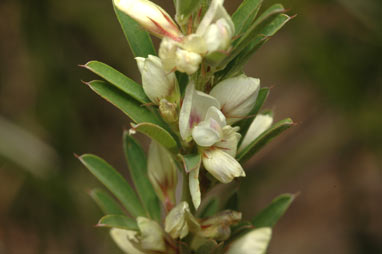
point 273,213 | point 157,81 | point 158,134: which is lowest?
point 273,213

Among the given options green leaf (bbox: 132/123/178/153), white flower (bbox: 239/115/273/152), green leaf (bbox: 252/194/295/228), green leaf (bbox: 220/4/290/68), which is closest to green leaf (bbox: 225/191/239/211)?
green leaf (bbox: 252/194/295/228)

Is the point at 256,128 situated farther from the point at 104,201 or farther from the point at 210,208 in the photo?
the point at 104,201

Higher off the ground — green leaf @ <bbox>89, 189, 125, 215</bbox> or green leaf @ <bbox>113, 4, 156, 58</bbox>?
green leaf @ <bbox>113, 4, 156, 58</bbox>

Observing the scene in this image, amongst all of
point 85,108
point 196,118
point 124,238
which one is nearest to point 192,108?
point 196,118

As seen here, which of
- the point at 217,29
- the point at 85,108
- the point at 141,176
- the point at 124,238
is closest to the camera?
the point at 217,29

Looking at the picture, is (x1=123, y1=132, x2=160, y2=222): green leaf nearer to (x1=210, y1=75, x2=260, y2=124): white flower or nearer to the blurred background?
(x1=210, y1=75, x2=260, y2=124): white flower

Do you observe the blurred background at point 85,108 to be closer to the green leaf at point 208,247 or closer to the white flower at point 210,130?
the green leaf at point 208,247

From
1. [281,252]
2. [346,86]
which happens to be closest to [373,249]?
[281,252]
